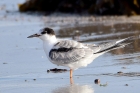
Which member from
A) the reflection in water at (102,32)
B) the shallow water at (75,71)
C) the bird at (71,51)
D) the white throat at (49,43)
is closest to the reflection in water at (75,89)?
the shallow water at (75,71)

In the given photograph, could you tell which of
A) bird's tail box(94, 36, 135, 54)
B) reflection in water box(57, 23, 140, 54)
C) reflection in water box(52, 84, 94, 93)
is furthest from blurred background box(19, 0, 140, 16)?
reflection in water box(52, 84, 94, 93)

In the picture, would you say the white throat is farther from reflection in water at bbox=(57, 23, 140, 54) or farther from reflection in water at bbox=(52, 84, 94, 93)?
reflection in water at bbox=(57, 23, 140, 54)

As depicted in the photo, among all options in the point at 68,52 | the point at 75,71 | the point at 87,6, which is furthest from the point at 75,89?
the point at 87,6

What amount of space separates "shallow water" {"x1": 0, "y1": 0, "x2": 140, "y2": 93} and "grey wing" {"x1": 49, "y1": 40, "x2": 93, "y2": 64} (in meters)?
0.30

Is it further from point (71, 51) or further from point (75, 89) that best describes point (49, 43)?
point (75, 89)

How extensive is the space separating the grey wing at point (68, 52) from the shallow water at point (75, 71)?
0.30 m

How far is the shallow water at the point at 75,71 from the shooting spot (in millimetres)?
5867

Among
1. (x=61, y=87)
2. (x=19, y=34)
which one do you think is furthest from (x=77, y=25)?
(x=61, y=87)

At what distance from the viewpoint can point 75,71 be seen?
7.04 meters

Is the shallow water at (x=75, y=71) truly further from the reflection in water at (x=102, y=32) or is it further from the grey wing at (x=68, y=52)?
the grey wing at (x=68, y=52)

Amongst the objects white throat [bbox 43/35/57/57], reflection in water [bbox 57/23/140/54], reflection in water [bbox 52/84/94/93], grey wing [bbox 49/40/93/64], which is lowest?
reflection in water [bbox 52/84/94/93]

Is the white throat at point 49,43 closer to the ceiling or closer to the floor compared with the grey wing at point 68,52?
closer to the ceiling

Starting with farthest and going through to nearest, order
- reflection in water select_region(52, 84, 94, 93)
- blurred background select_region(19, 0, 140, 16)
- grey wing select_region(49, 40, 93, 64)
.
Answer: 1. blurred background select_region(19, 0, 140, 16)
2. grey wing select_region(49, 40, 93, 64)
3. reflection in water select_region(52, 84, 94, 93)

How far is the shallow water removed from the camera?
19.2ft
